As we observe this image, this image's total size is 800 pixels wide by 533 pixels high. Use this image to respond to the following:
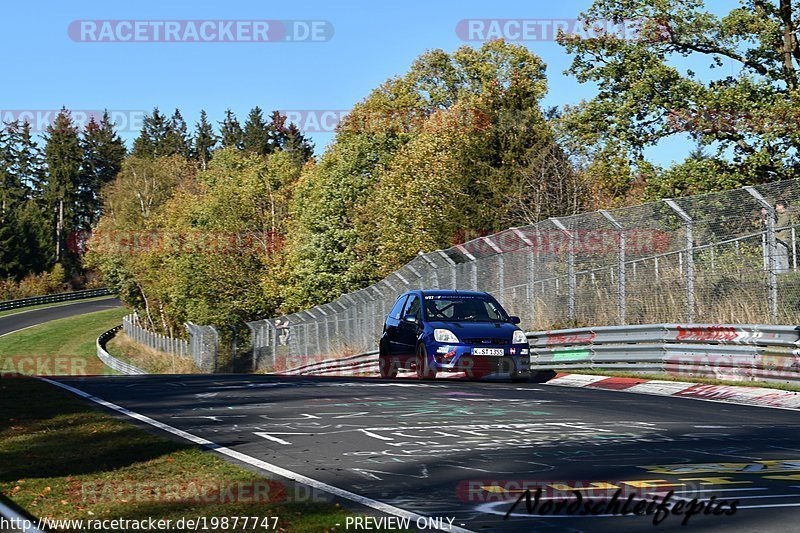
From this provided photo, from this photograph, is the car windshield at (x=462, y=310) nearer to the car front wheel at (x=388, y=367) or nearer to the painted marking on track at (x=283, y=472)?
the car front wheel at (x=388, y=367)

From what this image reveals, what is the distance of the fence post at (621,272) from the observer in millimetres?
20297

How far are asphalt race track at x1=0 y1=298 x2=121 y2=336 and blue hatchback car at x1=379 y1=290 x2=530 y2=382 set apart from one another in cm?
6883

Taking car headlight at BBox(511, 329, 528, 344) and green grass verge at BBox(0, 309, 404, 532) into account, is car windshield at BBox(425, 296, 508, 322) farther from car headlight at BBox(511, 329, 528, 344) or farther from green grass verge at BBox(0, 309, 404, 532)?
green grass verge at BBox(0, 309, 404, 532)

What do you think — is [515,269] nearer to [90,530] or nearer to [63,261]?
[90,530]

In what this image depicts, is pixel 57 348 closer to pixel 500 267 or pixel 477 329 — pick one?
pixel 500 267

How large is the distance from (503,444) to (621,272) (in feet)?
36.8

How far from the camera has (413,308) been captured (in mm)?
20891

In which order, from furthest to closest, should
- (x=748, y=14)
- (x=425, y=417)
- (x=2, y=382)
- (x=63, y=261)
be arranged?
1. (x=63, y=261)
2. (x=748, y=14)
3. (x=2, y=382)
4. (x=425, y=417)

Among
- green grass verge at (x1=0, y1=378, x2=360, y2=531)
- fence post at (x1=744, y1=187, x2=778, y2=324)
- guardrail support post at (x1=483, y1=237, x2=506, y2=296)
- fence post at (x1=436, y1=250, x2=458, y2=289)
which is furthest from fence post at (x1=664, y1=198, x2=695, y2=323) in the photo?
green grass verge at (x1=0, y1=378, x2=360, y2=531)

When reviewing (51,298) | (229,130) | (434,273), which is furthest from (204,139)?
(434,273)

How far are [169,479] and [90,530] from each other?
183 centimetres

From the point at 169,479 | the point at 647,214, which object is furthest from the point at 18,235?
the point at 169,479

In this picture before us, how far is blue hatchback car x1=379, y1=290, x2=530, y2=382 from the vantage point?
1919 centimetres

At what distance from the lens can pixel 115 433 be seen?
10.6 meters
